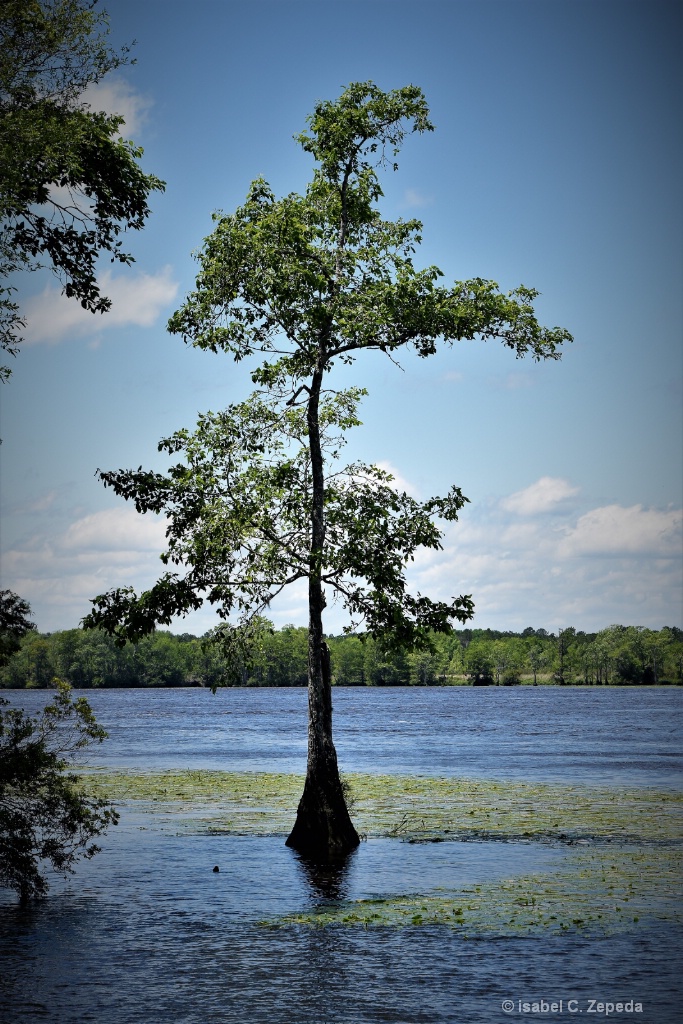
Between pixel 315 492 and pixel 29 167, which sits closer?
pixel 29 167

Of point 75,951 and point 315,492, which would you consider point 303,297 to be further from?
point 75,951

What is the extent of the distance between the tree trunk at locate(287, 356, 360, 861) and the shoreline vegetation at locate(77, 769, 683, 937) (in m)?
3.40

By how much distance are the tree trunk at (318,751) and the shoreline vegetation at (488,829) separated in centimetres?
340

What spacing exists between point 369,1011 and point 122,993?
366 cm

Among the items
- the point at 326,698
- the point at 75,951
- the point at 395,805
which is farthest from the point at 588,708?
the point at 75,951

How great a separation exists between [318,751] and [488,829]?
7406mm

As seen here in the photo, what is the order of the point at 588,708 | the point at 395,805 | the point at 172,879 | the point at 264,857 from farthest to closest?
the point at 588,708, the point at 395,805, the point at 264,857, the point at 172,879

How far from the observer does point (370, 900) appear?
70.5 feet

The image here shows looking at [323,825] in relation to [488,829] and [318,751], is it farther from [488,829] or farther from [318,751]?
[488,829]

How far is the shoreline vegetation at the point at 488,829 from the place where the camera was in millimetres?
19859

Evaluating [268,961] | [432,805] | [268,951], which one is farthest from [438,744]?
[268,961]

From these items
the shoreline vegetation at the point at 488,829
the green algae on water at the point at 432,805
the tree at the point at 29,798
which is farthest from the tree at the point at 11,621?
the green algae on water at the point at 432,805

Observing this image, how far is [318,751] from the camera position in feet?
88.6

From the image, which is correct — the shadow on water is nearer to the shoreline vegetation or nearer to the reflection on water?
the reflection on water
